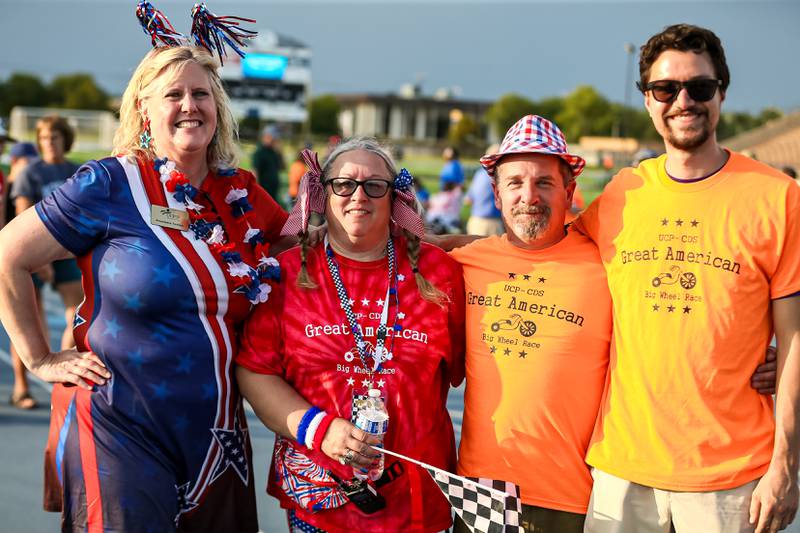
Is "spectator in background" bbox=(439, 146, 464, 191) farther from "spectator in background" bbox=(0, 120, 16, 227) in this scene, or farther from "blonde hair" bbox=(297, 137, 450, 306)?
"blonde hair" bbox=(297, 137, 450, 306)

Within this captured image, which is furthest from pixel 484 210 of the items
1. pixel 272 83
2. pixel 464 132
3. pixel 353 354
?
pixel 464 132

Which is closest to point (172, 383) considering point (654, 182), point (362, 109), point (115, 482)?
point (115, 482)

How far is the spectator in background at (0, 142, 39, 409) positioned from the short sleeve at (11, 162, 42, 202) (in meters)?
0.15

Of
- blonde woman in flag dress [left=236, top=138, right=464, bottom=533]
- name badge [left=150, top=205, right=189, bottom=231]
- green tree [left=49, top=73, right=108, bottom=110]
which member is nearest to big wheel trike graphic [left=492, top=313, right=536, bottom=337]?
blonde woman in flag dress [left=236, top=138, right=464, bottom=533]

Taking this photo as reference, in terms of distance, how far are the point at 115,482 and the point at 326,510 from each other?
0.77 m

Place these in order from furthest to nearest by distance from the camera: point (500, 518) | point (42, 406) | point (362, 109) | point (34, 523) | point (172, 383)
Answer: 1. point (362, 109)
2. point (42, 406)
3. point (34, 523)
4. point (172, 383)
5. point (500, 518)

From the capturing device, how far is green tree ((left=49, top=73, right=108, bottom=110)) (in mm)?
82812

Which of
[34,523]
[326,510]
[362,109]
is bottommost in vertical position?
[34,523]

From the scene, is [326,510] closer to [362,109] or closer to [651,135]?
[651,135]

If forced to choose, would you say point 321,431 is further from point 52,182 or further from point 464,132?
point 464,132

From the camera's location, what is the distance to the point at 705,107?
2.95 m

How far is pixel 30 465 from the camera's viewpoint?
565cm

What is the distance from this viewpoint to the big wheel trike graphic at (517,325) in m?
3.10

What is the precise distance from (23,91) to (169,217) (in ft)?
306
